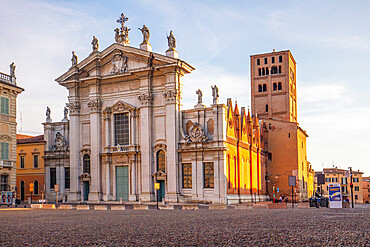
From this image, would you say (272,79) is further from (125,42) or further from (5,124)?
(5,124)

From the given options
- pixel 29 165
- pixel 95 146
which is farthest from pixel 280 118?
pixel 29 165

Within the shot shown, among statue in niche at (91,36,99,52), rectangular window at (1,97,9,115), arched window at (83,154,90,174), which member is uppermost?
statue in niche at (91,36,99,52)

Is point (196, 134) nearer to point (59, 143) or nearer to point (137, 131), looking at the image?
point (137, 131)

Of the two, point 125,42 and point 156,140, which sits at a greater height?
point 125,42

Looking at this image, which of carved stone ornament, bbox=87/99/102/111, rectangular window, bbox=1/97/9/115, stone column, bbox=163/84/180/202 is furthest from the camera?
carved stone ornament, bbox=87/99/102/111

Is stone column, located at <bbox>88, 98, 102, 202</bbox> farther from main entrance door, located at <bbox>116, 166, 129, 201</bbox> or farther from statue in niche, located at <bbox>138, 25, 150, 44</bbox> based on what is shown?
statue in niche, located at <bbox>138, 25, 150, 44</bbox>

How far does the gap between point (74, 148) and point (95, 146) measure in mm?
2961

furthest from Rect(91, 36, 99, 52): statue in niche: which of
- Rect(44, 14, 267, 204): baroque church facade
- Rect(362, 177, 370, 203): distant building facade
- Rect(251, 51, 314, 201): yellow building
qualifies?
Rect(362, 177, 370, 203): distant building facade

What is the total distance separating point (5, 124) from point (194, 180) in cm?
1930

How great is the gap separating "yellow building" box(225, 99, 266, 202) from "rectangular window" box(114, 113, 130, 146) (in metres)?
10.1

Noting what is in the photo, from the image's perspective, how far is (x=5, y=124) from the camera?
48.0 meters

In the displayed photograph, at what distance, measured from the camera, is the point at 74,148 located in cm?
5084

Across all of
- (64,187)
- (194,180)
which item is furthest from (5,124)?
(194,180)

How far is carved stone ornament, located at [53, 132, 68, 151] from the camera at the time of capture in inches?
2071
